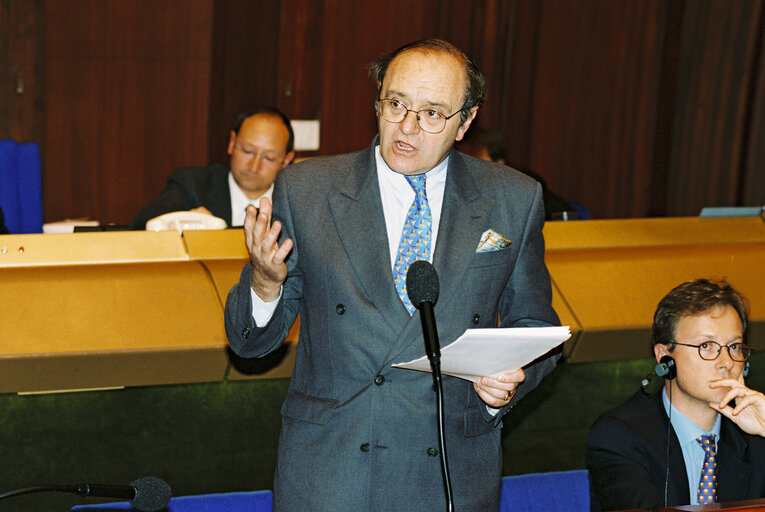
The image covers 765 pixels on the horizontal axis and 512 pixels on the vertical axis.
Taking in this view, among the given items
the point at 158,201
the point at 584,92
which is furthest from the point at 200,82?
the point at 584,92

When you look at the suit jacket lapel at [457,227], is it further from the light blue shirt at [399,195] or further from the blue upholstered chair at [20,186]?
the blue upholstered chair at [20,186]

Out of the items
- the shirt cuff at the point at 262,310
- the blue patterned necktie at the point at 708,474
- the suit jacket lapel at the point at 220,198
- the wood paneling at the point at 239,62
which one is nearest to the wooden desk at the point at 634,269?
the blue patterned necktie at the point at 708,474

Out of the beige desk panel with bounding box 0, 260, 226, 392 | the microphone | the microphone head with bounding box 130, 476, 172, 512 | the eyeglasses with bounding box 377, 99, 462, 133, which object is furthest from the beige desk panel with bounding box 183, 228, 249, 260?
the microphone head with bounding box 130, 476, 172, 512

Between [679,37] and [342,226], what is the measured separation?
5.82 metres

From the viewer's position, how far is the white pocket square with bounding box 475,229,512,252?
1760mm

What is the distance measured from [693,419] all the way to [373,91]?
468cm

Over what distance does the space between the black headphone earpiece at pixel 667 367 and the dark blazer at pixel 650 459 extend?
0.07 metres

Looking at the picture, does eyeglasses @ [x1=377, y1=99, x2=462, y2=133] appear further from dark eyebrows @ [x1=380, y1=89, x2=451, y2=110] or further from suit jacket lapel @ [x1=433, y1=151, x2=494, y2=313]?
suit jacket lapel @ [x1=433, y1=151, x2=494, y2=313]

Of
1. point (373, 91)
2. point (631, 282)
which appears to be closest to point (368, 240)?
point (631, 282)

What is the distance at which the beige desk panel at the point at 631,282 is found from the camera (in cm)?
277

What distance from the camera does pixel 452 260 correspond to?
1.73 m

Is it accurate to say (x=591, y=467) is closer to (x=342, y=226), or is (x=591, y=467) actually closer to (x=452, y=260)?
(x=452, y=260)

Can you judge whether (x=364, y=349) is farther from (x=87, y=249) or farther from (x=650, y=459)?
(x=87, y=249)

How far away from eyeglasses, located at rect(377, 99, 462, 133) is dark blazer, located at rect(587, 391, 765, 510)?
2.77 ft
